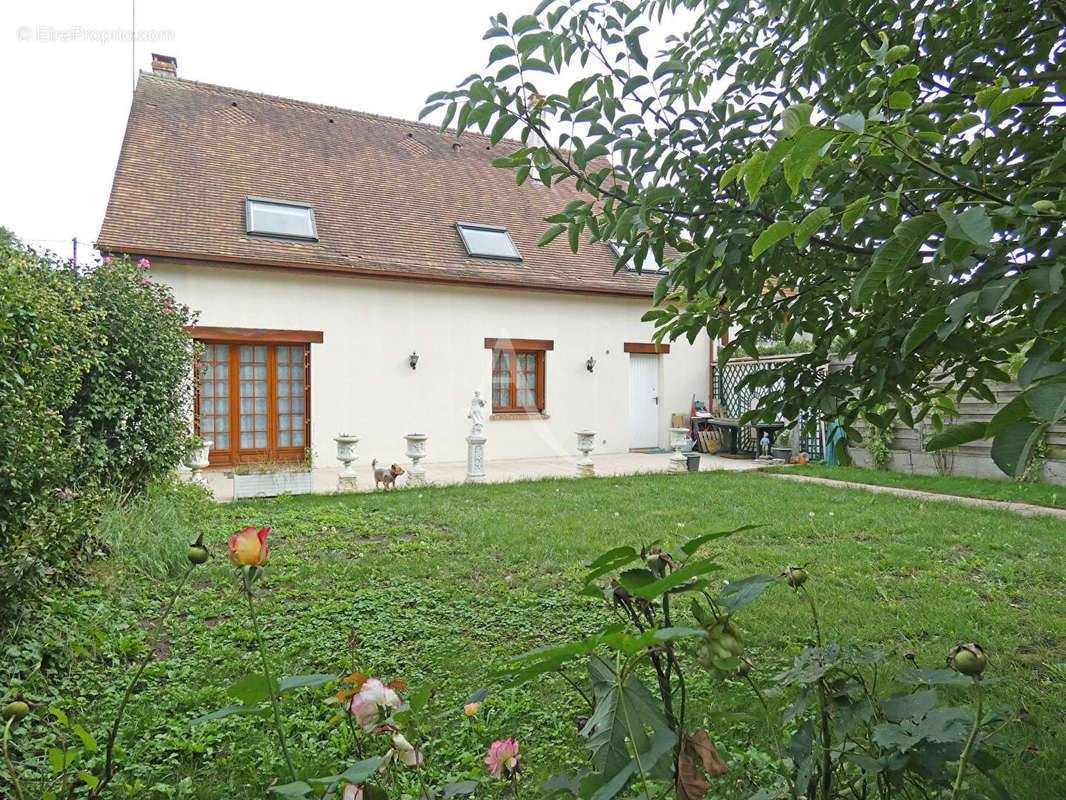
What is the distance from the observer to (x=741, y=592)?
883 mm

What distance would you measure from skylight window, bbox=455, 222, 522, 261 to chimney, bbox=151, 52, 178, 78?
Result: 21.6 ft

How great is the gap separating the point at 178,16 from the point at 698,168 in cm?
1321

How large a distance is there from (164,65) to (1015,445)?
15.7m

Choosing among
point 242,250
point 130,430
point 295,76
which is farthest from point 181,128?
point 130,430

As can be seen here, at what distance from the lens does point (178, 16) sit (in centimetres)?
1134

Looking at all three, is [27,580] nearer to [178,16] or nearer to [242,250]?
[242,250]

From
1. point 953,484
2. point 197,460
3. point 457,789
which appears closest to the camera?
point 457,789

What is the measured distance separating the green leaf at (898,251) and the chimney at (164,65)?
15.1 metres

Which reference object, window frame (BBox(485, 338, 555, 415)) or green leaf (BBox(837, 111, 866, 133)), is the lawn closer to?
green leaf (BBox(837, 111, 866, 133))

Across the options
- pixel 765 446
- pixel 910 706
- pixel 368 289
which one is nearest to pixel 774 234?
pixel 910 706

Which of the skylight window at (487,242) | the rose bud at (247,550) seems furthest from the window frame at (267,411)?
the rose bud at (247,550)

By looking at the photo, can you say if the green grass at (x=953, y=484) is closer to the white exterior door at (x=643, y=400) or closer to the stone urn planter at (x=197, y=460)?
the white exterior door at (x=643, y=400)

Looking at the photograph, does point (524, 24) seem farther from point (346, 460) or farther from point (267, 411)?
point (267, 411)

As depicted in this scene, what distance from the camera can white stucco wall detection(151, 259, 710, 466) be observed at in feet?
32.9
